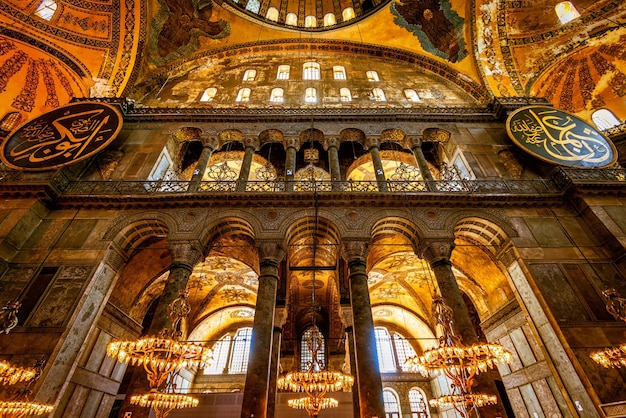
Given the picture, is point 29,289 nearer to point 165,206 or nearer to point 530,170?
point 165,206

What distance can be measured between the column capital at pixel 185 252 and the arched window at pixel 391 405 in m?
10.2

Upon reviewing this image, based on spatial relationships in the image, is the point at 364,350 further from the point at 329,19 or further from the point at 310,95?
the point at 329,19

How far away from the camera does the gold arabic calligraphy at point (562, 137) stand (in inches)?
315

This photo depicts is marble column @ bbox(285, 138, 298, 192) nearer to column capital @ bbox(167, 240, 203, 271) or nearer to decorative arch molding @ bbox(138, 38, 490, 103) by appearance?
column capital @ bbox(167, 240, 203, 271)

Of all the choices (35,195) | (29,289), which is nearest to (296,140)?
(35,195)

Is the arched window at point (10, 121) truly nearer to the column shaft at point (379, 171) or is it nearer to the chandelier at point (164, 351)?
the chandelier at point (164, 351)

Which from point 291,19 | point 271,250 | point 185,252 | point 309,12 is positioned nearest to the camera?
point 185,252

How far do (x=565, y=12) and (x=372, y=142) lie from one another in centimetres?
887

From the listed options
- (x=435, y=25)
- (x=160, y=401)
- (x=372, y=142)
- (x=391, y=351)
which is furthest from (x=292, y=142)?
(x=391, y=351)

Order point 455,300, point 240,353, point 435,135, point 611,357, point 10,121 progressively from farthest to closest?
point 240,353 → point 10,121 → point 435,135 → point 455,300 → point 611,357

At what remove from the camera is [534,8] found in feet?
37.2

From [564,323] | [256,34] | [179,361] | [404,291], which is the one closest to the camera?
[179,361]

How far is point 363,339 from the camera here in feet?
19.0

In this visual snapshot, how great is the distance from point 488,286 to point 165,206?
8.84 meters
